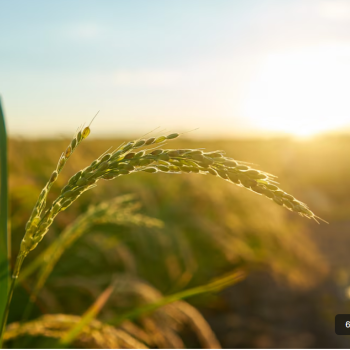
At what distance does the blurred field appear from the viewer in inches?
128

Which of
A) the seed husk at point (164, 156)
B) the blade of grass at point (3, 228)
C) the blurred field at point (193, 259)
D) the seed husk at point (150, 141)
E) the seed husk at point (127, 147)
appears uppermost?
the seed husk at point (150, 141)

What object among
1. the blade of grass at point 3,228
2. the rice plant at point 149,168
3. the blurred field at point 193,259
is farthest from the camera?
the blurred field at point 193,259

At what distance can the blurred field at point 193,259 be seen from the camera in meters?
3.25

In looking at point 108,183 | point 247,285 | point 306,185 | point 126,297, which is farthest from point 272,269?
point 306,185

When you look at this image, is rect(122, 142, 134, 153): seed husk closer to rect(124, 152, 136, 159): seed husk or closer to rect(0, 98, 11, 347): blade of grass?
rect(124, 152, 136, 159): seed husk

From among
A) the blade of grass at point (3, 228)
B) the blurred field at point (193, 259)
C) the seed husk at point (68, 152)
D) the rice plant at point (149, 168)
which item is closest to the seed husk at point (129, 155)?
the rice plant at point (149, 168)

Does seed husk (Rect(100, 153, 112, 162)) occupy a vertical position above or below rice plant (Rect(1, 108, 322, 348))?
above

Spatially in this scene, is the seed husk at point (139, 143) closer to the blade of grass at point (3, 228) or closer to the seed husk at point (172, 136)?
the seed husk at point (172, 136)

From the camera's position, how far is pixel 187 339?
147 inches

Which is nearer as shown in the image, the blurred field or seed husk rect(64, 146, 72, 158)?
seed husk rect(64, 146, 72, 158)

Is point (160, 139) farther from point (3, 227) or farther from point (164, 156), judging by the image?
point (3, 227)

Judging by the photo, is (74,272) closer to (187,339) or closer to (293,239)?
(187,339)

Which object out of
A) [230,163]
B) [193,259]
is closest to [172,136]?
[230,163]

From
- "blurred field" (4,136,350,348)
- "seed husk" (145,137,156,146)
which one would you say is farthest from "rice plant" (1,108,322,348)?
"blurred field" (4,136,350,348)
